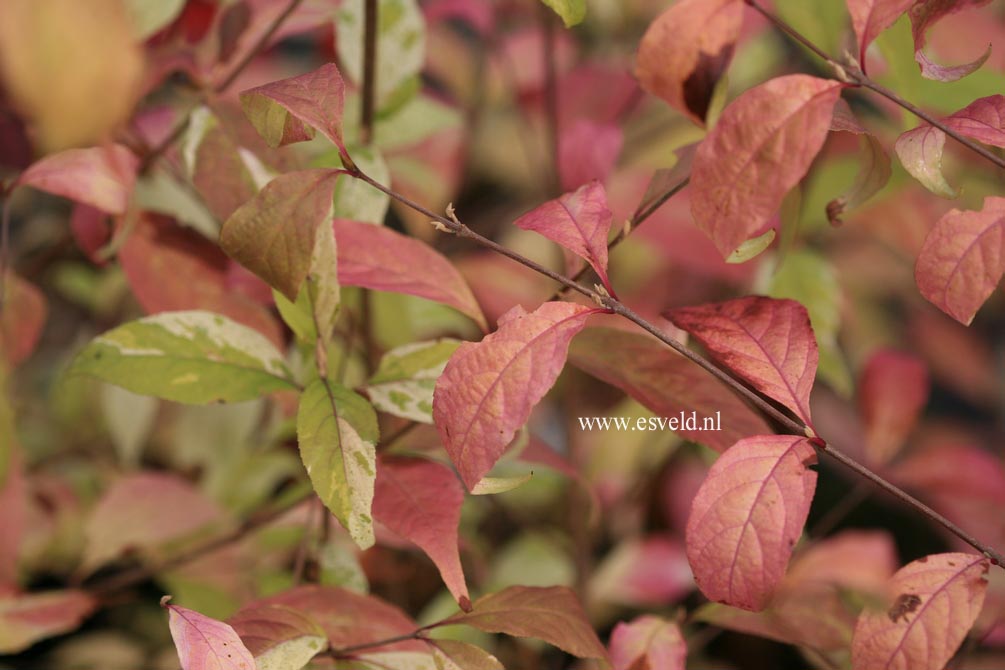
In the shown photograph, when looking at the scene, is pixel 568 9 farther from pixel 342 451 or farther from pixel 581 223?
pixel 342 451

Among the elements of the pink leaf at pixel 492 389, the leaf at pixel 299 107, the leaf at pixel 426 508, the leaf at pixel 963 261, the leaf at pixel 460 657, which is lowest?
the leaf at pixel 460 657

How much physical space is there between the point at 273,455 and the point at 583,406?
1.21 ft

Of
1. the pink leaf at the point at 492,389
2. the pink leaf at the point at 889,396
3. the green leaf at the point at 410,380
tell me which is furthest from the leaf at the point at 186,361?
the pink leaf at the point at 889,396

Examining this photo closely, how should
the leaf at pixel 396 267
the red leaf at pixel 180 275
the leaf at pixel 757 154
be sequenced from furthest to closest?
the red leaf at pixel 180 275, the leaf at pixel 396 267, the leaf at pixel 757 154

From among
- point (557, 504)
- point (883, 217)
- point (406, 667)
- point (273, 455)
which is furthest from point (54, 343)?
point (883, 217)

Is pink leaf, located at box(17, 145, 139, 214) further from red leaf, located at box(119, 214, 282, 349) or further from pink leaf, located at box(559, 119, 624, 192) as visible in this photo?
pink leaf, located at box(559, 119, 624, 192)

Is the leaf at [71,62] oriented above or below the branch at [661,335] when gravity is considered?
above

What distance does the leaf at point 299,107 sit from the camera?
40 centimetres

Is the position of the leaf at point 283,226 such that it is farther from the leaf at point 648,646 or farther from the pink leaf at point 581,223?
the leaf at point 648,646

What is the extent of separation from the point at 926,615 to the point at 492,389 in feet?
0.76

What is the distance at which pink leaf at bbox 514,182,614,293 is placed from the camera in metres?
0.43

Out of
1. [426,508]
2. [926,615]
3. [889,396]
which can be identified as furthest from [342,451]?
[889,396]

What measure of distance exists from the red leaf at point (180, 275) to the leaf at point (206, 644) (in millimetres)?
215

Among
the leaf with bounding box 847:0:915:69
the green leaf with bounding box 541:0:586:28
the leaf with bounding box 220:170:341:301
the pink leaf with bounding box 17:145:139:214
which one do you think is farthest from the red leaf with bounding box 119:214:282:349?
the leaf with bounding box 847:0:915:69
